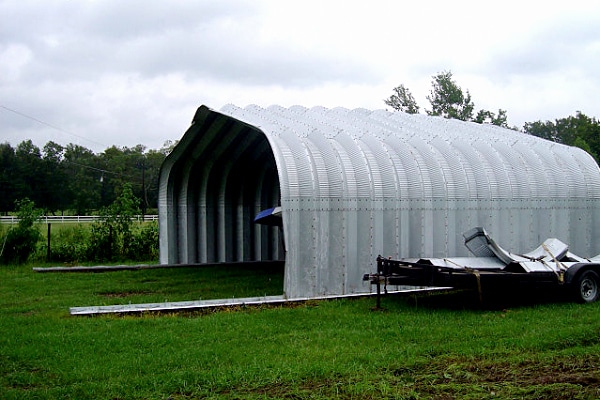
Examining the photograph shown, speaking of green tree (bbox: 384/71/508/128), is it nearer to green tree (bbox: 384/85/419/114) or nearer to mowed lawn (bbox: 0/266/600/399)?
green tree (bbox: 384/85/419/114)

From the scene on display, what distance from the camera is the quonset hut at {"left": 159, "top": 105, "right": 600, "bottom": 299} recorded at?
41.7 ft

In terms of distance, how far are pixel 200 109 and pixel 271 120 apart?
183 cm

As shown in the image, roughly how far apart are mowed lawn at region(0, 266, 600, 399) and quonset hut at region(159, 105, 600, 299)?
47.1 inches

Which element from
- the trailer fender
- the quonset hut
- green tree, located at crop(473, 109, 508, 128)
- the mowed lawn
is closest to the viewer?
the mowed lawn

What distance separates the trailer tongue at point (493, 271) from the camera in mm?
11406

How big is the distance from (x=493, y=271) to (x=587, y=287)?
1905 millimetres

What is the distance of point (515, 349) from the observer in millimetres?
8484

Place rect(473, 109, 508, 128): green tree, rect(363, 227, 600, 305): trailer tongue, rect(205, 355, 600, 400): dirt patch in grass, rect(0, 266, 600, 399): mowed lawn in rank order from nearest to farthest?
rect(205, 355, 600, 400): dirt patch in grass
rect(0, 266, 600, 399): mowed lawn
rect(363, 227, 600, 305): trailer tongue
rect(473, 109, 508, 128): green tree

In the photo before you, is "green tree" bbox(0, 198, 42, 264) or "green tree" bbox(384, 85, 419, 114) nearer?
"green tree" bbox(0, 198, 42, 264)

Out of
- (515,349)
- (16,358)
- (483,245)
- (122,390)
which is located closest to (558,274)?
(483,245)

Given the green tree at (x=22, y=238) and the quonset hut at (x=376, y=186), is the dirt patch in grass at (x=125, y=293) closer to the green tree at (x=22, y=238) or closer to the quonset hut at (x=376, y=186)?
the quonset hut at (x=376, y=186)

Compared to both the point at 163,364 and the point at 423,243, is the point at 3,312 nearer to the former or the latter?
the point at 163,364

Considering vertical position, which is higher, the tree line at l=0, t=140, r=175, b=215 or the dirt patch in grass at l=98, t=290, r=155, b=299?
the tree line at l=0, t=140, r=175, b=215

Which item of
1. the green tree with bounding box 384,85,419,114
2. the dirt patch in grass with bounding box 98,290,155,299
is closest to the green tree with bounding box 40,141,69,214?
the green tree with bounding box 384,85,419,114
